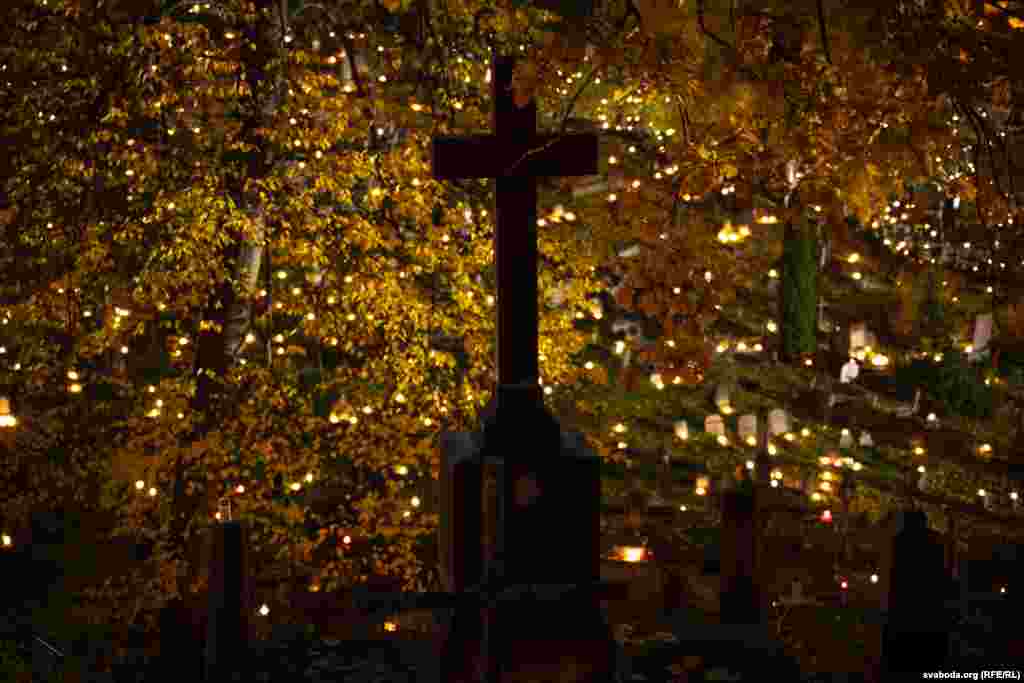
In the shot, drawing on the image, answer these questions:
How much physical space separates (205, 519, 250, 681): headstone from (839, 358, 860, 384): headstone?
14.3 m

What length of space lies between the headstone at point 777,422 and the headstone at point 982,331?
4567 mm

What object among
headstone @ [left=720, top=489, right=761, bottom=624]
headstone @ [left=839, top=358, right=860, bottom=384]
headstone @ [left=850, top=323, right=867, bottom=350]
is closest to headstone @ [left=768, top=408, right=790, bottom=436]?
headstone @ [left=839, top=358, right=860, bottom=384]

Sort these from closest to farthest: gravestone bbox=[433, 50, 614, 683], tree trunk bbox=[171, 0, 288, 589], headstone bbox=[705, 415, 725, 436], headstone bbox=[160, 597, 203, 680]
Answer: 1. gravestone bbox=[433, 50, 614, 683]
2. tree trunk bbox=[171, 0, 288, 589]
3. headstone bbox=[160, 597, 203, 680]
4. headstone bbox=[705, 415, 725, 436]

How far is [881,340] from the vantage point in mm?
21672

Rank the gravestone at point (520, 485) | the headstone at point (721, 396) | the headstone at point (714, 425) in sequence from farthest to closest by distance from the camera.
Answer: the headstone at point (721, 396), the headstone at point (714, 425), the gravestone at point (520, 485)

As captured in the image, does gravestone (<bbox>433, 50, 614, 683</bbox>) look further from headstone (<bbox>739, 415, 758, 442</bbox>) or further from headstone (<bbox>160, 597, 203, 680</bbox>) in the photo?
headstone (<bbox>739, 415, 758, 442</bbox>)

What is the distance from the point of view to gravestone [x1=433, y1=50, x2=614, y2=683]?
6488 millimetres

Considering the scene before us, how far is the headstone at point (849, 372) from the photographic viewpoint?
1958cm

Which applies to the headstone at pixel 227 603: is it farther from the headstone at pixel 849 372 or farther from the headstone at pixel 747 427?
the headstone at pixel 849 372

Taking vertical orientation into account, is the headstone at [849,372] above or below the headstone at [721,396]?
above

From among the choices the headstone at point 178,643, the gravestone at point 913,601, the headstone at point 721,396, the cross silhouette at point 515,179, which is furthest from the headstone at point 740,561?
the headstone at point 721,396

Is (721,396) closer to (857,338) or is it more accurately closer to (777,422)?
(777,422)

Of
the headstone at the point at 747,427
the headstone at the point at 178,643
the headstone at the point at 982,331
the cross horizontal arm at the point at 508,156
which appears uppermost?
the headstone at the point at 982,331

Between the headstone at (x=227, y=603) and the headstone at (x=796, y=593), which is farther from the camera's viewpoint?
the headstone at (x=796, y=593)
